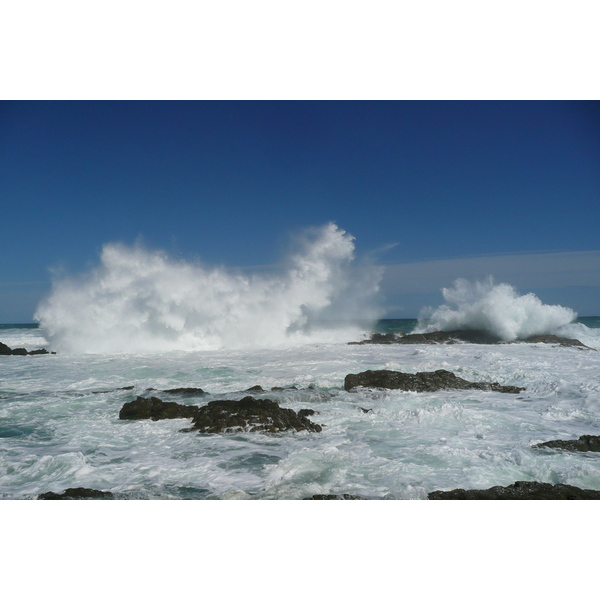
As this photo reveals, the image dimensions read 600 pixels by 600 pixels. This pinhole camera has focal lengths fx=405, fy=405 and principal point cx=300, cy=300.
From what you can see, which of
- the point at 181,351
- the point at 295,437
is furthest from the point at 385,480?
the point at 181,351

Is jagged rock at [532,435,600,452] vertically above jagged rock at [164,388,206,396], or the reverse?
jagged rock at [164,388,206,396]

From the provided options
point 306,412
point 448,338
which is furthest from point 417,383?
point 448,338

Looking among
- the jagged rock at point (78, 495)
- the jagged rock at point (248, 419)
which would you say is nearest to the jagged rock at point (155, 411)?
the jagged rock at point (248, 419)

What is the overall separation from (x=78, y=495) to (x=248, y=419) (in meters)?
→ 1.78

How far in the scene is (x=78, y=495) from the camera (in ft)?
9.38

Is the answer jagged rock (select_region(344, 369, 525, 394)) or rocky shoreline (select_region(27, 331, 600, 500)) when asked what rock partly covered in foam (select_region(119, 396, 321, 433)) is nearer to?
rocky shoreline (select_region(27, 331, 600, 500))

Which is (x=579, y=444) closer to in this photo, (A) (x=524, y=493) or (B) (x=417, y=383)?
(A) (x=524, y=493)

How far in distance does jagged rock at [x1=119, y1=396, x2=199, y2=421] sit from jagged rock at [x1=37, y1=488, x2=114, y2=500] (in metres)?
1.74

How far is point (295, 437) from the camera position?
4.07m

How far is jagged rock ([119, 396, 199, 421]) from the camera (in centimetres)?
474

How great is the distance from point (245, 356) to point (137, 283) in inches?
172

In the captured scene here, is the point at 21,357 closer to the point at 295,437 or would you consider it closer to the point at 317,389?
the point at 317,389

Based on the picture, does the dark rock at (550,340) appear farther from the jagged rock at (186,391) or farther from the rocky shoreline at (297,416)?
the jagged rock at (186,391)

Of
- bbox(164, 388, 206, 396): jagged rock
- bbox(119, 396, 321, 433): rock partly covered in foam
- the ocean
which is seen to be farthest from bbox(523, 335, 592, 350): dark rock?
bbox(164, 388, 206, 396): jagged rock
